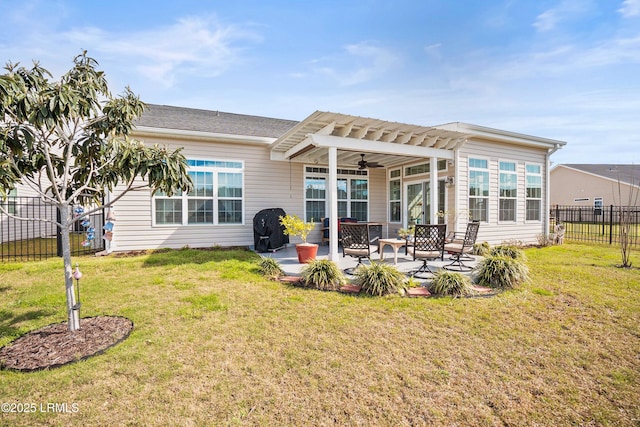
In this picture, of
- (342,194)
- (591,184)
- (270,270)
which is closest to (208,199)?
(270,270)

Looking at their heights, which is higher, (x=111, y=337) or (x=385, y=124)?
(x=385, y=124)

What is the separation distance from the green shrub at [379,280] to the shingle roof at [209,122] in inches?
235

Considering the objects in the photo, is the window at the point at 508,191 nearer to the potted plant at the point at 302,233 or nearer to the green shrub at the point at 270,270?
the potted plant at the point at 302,233

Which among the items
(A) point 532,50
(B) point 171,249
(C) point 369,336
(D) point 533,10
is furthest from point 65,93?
(A) point 532,50

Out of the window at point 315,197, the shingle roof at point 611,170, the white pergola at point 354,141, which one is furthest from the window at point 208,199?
the shingle roof at point 611,170

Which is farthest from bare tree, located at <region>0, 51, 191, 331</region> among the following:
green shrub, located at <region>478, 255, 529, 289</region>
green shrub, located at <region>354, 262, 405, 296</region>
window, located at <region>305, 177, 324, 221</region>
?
window, located at <region>305, 177, 324, 221</region>

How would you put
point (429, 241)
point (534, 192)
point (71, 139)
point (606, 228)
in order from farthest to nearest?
1. point (606, 228)
2. point (534, 192)
3. point (429, 241)
4. point (71, 139)

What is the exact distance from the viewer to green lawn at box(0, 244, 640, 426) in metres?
2.17

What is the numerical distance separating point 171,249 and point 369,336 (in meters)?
6.92

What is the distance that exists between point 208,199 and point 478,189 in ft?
28.2

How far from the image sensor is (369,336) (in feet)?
10.9

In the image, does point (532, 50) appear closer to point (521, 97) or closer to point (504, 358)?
point (521, 97)

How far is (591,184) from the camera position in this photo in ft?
80.7

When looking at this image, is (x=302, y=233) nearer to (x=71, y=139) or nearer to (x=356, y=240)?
(x=356, y=240)
